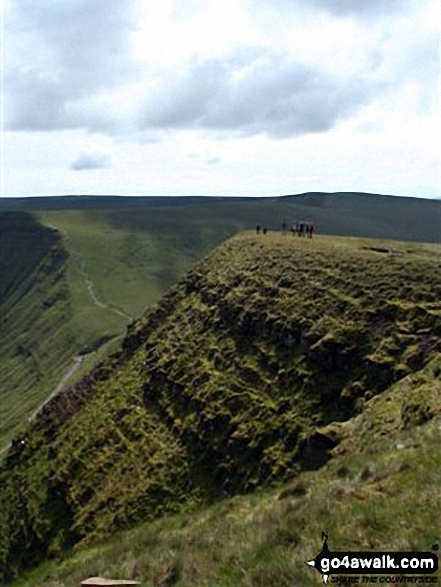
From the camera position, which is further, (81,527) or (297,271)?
(297,271)

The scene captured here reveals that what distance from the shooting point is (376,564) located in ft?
49.4

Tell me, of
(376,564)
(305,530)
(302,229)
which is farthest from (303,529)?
(302,229)

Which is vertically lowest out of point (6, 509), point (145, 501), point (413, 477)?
point (6, 509)

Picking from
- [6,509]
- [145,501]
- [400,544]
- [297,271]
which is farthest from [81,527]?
[400,544]

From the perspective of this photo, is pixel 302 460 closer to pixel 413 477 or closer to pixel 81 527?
pixel 81 527

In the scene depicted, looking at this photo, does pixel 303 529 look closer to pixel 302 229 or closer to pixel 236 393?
pixel 236 393

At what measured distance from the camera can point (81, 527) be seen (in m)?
67.7

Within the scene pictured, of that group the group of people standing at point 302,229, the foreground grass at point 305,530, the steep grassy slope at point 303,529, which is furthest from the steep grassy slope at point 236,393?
the foreground grass at point 305,530

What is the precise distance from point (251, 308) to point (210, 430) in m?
20.7

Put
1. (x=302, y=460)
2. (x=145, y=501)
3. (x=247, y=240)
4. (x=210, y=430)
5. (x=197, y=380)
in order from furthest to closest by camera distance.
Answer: (x=247, y=240) → (x=197, y=380) → (x=210, y=430) → (x=145, y=501) → (x=302, y=460)

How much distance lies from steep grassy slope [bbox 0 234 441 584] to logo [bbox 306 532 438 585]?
24.6 meters

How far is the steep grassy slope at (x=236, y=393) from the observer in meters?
60.6

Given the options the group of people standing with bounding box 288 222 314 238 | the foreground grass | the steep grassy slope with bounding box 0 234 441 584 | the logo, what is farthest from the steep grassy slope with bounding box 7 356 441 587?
the group of people standing with bounding box 288 222 314 238

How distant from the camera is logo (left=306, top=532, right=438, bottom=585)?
46.9 ft
